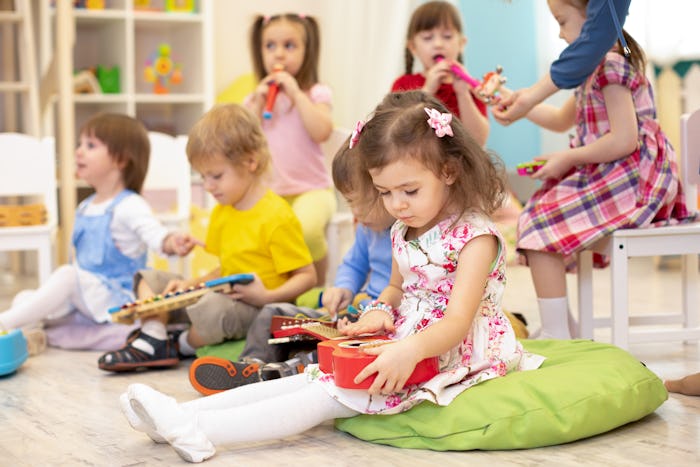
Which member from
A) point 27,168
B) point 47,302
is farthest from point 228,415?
point 27,168

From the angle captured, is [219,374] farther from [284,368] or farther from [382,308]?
[382,308]

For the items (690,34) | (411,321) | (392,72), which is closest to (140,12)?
(392,72)

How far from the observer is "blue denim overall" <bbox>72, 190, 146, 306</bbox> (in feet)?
7.72

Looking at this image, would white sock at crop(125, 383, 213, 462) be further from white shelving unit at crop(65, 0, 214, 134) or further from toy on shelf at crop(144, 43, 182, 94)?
toy on shelf at crop(144, 43, 182, 94)

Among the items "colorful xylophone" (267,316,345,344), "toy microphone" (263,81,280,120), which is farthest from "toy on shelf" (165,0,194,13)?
"colorful xylophone" (267,316,345,344)

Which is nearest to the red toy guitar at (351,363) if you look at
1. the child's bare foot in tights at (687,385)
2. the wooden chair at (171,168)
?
the child's bare foot in tights at (687,385)

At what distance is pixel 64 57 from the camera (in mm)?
3076

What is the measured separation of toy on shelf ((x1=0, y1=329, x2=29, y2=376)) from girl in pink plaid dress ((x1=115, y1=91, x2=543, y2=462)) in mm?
649

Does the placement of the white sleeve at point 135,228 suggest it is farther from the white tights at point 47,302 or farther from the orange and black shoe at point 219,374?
the orange and black shoe at point 219,374

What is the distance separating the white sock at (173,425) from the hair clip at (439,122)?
546mm

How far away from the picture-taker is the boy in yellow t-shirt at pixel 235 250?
79.7 inches

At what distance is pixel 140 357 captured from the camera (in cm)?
203

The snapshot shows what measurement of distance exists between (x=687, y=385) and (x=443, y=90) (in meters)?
0.97

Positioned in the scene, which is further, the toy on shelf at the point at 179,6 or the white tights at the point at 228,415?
the toy on shelf at the point at 179,6
